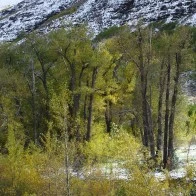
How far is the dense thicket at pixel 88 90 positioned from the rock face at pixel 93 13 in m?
70.4

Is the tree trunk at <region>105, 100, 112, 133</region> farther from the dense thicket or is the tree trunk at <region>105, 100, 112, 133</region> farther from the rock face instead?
the rock face

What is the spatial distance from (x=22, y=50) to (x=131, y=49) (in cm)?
1763

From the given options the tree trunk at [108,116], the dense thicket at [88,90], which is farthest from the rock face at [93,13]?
the tree trunk at [108,116]

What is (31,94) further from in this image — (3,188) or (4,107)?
(3,188)

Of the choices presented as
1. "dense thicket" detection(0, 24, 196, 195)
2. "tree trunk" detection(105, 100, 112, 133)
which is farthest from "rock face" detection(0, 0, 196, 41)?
"tree trunk" detection(105, 100, 112, 133)

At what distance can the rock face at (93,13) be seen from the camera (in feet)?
438

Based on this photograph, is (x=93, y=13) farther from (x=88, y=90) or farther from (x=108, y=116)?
(x=88, y=90)

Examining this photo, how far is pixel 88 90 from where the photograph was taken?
39.9 meters

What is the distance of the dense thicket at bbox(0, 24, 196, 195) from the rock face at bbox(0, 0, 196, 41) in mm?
70356

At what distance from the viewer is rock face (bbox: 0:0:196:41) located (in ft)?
438

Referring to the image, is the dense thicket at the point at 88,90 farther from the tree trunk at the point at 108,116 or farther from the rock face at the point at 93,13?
the rock face at the point at 93,13

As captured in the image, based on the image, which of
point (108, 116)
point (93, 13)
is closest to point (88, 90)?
point (108, 116)

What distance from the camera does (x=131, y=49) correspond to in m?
36.8

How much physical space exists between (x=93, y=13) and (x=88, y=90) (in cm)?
11296
